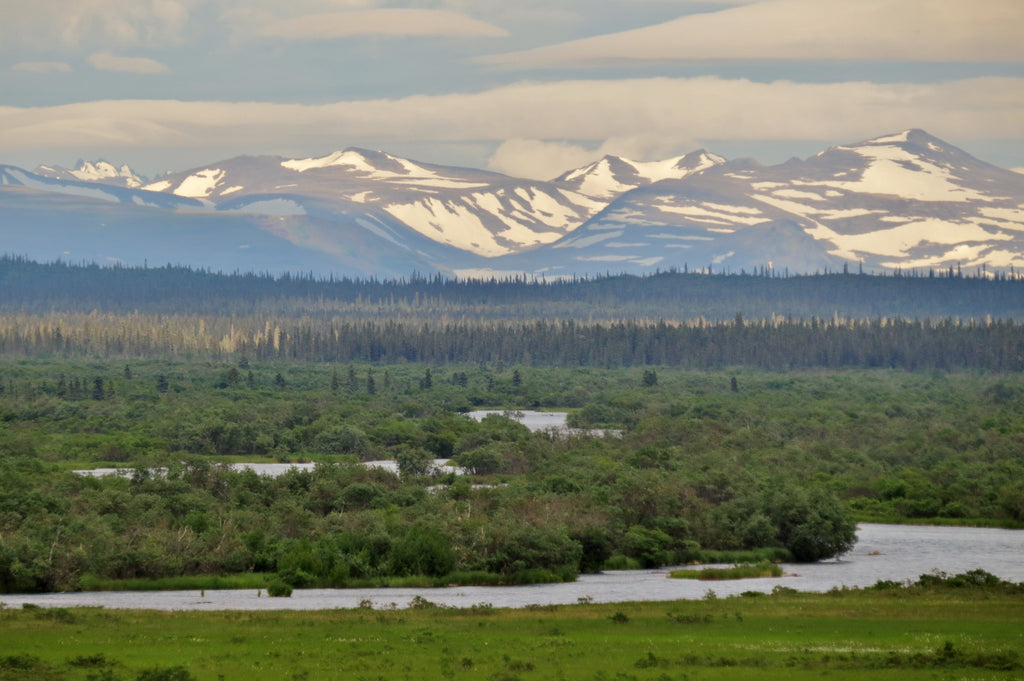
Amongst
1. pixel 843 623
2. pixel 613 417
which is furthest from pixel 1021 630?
pixel 613 417

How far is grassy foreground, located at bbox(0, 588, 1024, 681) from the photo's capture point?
114 ft

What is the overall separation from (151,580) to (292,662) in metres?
20.4

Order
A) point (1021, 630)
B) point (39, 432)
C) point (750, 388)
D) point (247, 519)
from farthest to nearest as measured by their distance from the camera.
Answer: point (750, 388), point (39, 432), point (247, 519), point (1021, 630)

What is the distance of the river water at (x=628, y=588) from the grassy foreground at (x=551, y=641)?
338 centimetres

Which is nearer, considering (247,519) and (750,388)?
(247,519)

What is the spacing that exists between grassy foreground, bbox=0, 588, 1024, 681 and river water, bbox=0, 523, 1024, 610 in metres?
3.38

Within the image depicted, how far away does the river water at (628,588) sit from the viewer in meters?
49.7

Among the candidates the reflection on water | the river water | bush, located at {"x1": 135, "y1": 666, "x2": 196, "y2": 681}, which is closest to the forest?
the river water

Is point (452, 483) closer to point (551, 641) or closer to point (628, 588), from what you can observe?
point (628, 588)

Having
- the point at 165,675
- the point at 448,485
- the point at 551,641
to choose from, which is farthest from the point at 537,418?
the point at 165,675

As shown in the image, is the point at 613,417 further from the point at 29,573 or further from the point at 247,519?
the point at 29,573

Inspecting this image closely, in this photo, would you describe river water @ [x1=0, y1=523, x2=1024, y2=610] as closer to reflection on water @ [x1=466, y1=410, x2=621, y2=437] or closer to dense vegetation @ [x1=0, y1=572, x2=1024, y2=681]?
dense vegetation @ [x1=0, y1=572, x2=1024, y2=681]

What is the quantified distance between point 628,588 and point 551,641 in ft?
49.9

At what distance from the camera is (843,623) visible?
42.8 meters
